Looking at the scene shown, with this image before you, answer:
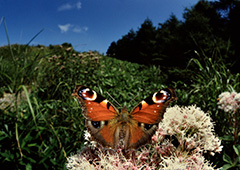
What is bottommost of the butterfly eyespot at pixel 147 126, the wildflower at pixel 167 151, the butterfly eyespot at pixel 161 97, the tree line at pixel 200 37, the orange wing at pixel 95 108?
the wildflower at pixel 167 151

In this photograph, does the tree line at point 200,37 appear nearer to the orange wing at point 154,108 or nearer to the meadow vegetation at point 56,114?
the meadow vegetation at point 56,114

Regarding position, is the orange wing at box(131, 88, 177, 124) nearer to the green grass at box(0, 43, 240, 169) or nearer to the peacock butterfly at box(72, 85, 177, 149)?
the peacock butterfly at box(72, 85, 177, 149)

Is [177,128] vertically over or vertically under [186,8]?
under

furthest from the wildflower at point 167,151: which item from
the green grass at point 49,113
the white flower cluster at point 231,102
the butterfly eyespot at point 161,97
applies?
the white flower cluster at point 231,102

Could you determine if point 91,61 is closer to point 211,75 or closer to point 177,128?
point 211,75

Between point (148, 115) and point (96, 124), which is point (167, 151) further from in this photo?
point (96, 124)

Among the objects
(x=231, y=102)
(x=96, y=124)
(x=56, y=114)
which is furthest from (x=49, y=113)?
(x=231, y=102)

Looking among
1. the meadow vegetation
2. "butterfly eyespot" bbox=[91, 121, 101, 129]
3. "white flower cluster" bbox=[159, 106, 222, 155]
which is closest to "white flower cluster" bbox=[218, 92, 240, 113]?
the meadow vegetation

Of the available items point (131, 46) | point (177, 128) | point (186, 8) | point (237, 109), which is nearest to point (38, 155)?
point (177, 128)
